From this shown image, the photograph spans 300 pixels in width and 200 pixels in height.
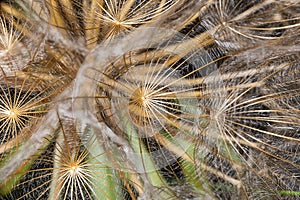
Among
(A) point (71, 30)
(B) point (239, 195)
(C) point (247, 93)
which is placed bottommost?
(B) point (239, 195)

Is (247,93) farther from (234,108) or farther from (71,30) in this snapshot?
(71,30)

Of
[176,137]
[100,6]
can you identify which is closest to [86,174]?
[176,137]

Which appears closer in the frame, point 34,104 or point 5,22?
point 34,104

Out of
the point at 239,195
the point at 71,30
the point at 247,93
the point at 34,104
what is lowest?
the point at 239,195

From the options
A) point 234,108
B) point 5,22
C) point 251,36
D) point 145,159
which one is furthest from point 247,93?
point 5,22

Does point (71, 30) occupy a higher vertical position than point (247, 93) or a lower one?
higher

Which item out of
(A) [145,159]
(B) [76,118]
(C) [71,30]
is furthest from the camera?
(C) [71,30]

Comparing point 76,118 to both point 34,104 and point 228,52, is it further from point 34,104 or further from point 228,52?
point 228,52

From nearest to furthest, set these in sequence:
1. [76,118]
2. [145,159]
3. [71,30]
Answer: [76,118]
[145,159]
[71,30]

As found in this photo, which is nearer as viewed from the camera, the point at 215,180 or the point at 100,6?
the point at 215,180
